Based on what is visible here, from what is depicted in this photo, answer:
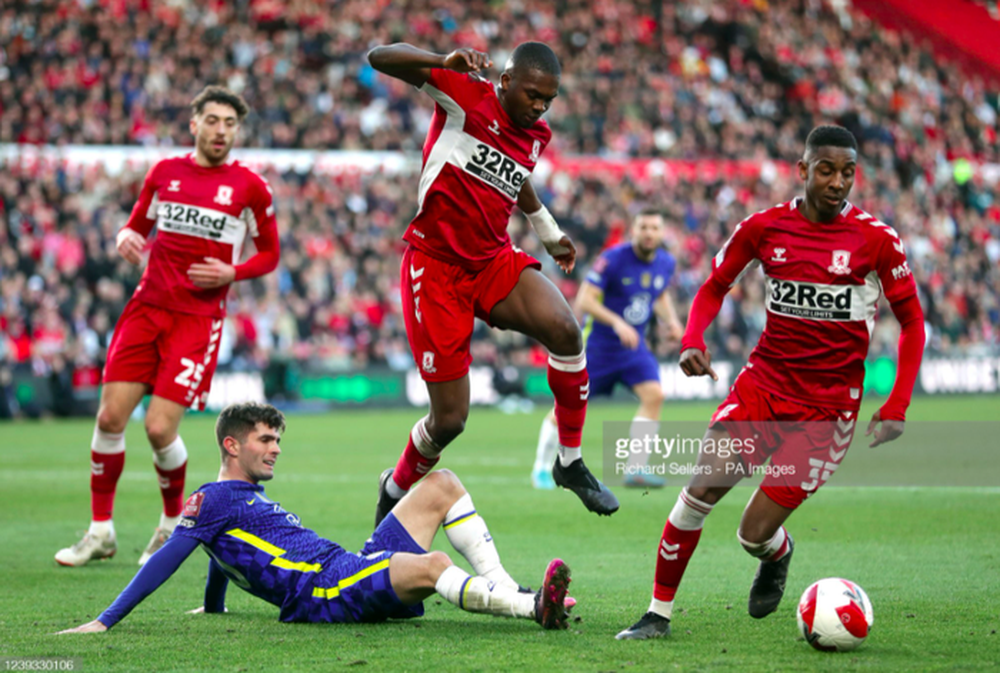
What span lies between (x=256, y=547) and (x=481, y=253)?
6.23ft

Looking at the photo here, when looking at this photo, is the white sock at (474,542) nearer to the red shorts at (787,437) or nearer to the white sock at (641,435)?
the red shorts at (787,437)

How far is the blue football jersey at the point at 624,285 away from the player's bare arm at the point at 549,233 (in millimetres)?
4517

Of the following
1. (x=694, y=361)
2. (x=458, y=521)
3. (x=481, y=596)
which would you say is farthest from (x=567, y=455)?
(x=481, y=596)

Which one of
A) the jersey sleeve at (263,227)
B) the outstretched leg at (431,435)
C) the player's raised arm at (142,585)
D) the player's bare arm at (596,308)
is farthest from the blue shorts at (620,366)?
the player's raised arm at (142,585)

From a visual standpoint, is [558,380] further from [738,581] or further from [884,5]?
[884,5]

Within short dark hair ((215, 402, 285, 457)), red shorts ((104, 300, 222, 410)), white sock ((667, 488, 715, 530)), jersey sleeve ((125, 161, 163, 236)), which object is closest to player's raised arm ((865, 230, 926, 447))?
white sock ((667, 488, 715, 530))

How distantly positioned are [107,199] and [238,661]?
1889cm

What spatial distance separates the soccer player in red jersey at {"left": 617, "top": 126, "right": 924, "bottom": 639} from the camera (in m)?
5.33

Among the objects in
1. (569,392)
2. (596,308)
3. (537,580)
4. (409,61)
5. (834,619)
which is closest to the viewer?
(834,619)

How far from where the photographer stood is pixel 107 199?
21.9 meters

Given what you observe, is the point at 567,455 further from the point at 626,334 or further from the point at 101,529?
the point at 626,334

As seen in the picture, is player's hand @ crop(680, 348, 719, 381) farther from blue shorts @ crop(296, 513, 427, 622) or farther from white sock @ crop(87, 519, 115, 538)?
white sock @ crop(87, 519, 115, 538)

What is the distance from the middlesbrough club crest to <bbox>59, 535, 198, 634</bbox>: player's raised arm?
3.20 metres

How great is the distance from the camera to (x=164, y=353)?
745cm
